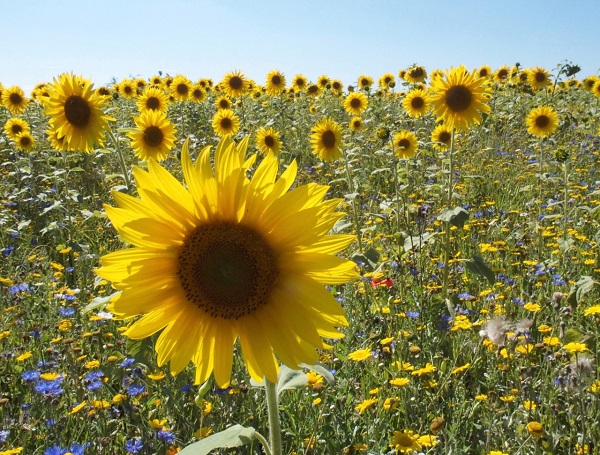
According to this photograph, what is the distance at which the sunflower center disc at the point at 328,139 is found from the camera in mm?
6070

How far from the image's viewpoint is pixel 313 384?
2379 mm

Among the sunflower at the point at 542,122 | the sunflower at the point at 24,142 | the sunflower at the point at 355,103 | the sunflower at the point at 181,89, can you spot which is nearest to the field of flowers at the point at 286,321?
the sunflower at the point at 542,122

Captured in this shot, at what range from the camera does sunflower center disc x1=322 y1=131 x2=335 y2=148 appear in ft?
19.9

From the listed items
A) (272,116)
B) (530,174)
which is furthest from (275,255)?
(272,116)

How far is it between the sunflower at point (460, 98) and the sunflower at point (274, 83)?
7.12 meters

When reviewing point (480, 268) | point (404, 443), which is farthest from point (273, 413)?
point (480, 268)

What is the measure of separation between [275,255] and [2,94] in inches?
430

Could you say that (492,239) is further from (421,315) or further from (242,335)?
(242,335)

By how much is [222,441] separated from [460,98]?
161 inches

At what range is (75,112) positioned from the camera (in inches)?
181

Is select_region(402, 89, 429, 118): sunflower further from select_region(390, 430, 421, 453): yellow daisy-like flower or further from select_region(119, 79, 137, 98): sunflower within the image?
select_region(119, 79, 137, 98): sunflower

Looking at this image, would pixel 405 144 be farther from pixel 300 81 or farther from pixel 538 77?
pixel 300 81

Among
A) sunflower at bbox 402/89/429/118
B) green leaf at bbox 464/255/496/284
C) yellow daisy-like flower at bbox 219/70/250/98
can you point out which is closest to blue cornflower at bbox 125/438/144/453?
green leaf at bbox 464/255/496/284

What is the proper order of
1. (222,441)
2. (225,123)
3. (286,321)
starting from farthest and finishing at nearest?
(225,123) → (286,321) → (222,441)
